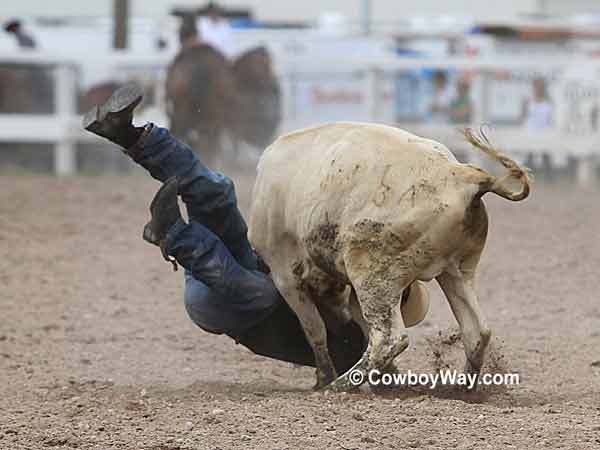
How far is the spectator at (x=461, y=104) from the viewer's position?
15406 mm

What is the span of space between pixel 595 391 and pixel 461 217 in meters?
1.09

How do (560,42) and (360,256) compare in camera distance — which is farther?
(560,42)

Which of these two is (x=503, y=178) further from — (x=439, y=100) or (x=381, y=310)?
(x=439, y=100)

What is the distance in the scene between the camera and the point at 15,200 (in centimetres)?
1184

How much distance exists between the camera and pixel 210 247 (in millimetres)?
5219

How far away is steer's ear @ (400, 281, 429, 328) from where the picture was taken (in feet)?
17.6

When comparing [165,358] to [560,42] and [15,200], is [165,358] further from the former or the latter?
[560,42]

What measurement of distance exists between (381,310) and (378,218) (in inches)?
13.1

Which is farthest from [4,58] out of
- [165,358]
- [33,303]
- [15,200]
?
[165,358]

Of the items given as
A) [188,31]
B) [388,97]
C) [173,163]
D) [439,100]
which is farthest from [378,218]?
[439,100]

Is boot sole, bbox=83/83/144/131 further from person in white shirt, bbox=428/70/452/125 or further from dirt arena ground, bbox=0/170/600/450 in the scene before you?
person in white shirt, bbox=428/70/452/125

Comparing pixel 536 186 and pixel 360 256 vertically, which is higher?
pixel 360 256

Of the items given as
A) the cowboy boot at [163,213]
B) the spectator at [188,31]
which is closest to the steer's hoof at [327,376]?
the cowboy boot at [163,213]

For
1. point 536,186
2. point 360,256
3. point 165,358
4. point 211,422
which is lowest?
point 536,186
